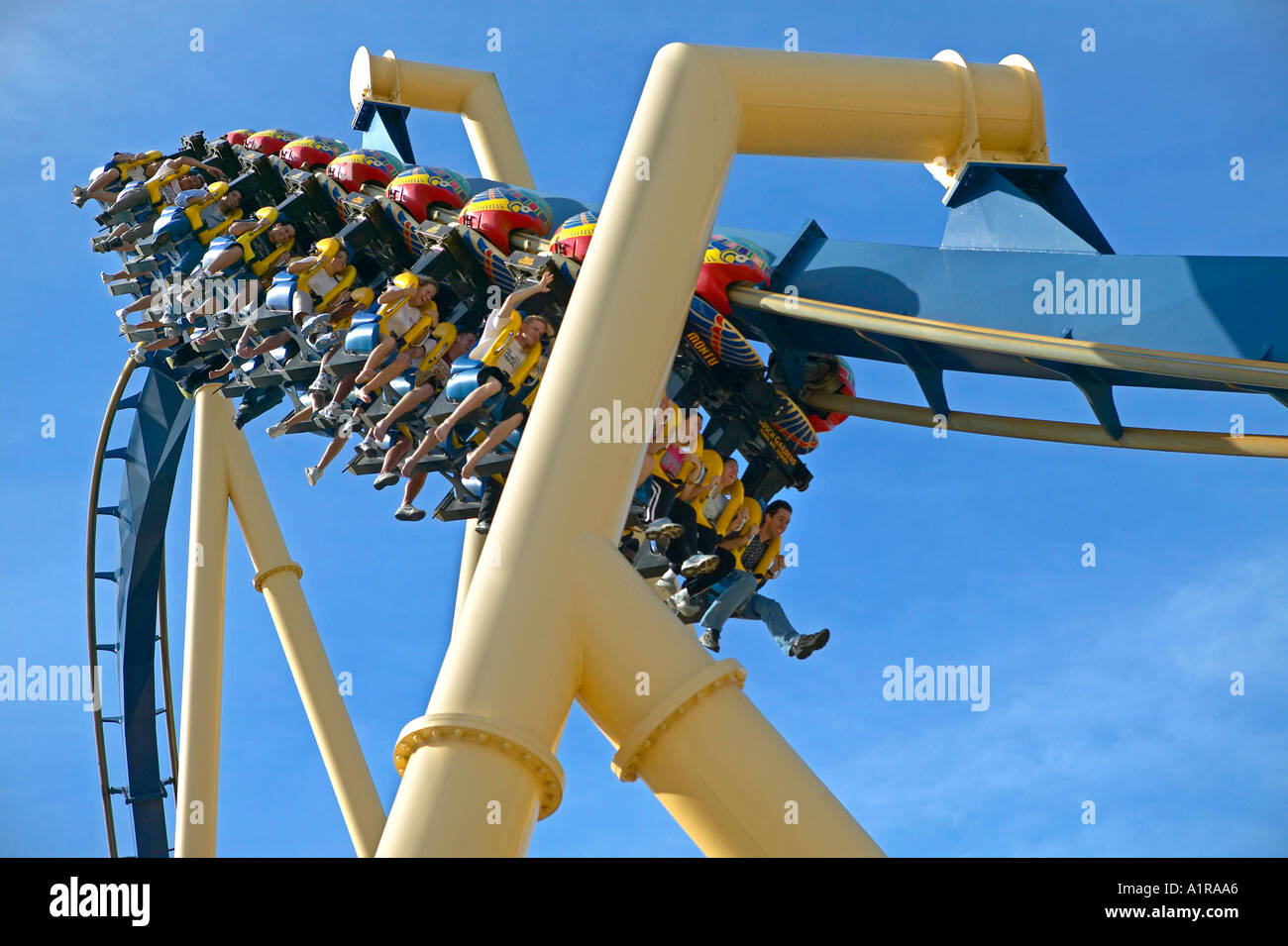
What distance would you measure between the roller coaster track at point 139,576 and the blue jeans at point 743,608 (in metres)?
7.10

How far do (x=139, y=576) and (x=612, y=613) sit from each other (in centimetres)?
1075

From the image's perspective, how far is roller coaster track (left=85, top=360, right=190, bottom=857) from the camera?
14.6 metres

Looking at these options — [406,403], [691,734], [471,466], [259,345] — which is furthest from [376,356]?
[691,734]

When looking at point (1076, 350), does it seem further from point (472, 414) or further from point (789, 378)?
point (472, 414)

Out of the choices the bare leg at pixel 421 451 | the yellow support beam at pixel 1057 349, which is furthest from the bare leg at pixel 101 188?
the yellow support beam at pixel 1057 349

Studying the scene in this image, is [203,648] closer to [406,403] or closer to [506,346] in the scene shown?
[406,403]

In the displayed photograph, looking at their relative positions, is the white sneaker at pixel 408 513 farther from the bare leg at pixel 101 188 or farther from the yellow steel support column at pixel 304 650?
the bare leg at pixel 101 188

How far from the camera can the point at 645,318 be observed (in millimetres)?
5531

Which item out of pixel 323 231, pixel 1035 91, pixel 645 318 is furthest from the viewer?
pixel 323 231

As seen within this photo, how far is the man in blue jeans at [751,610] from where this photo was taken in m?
9.60

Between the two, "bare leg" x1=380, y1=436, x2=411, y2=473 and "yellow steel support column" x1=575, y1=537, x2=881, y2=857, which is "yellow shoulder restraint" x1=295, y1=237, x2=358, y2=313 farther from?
"yellow steel support column" x1=575, y1=537, x2=881, y2=857

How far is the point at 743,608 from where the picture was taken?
9930 mm

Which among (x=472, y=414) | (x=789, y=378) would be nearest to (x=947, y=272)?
(x=789, y=378)
